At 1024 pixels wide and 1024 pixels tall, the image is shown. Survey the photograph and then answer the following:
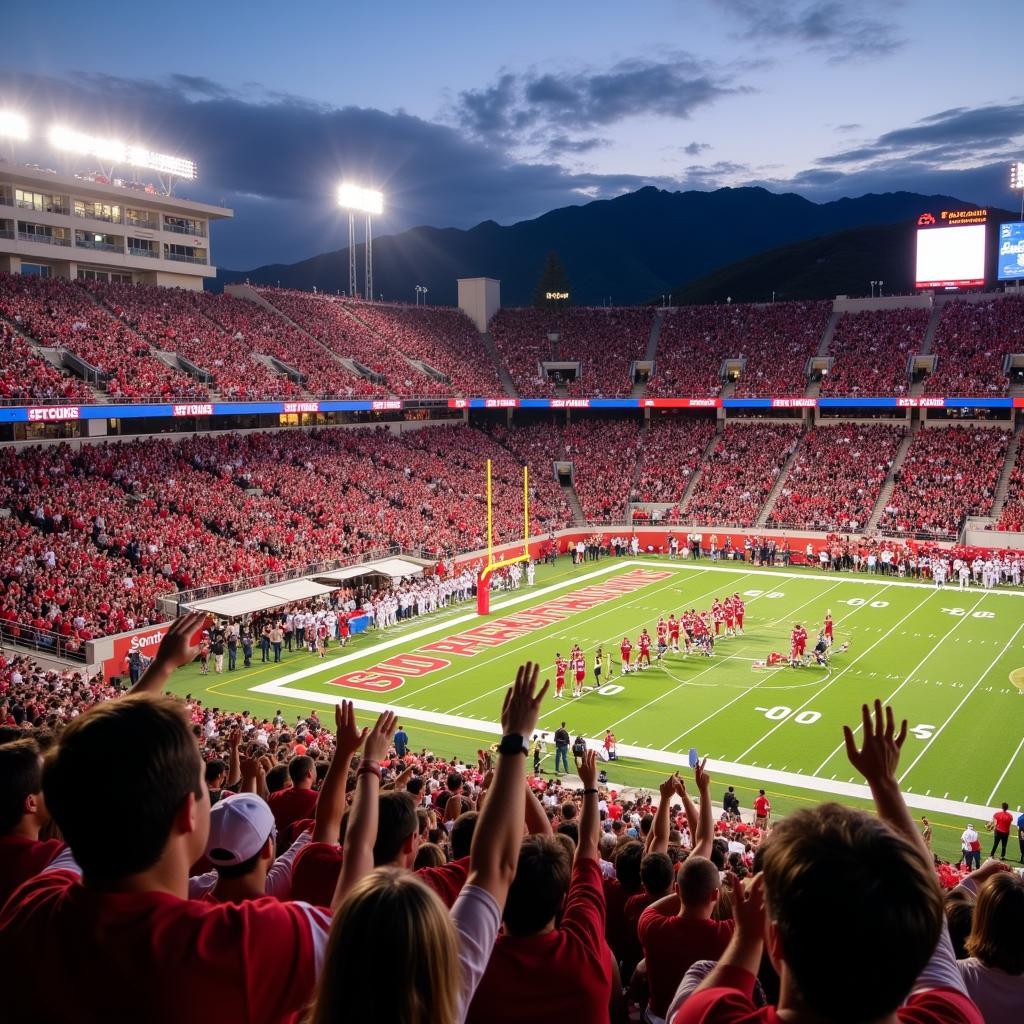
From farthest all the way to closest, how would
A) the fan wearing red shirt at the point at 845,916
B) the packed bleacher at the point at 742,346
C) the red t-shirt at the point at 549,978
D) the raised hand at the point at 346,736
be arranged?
the packed bleacher at the point at 742,346
the raised hand at the point at 346,736
the red t-shirt at the point at 549,978
the fan wearing red shirt at the point at 845,916

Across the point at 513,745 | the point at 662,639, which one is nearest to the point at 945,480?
the point at 662,639

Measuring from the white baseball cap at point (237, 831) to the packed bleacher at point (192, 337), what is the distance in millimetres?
35556

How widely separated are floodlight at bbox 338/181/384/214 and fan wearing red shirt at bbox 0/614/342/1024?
55182 millimetres

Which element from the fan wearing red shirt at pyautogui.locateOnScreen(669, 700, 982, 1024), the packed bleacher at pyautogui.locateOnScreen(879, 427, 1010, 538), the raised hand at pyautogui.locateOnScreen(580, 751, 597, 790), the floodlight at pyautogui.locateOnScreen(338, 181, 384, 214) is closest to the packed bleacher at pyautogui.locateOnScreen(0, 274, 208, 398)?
the floodlight at pyautogui.locateOnScreen(338, 181, 384, 214)

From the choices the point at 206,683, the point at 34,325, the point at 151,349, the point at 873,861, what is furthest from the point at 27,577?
the point at 873,861

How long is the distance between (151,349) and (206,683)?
1658 centimetres

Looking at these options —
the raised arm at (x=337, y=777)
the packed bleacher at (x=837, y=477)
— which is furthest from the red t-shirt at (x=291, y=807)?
the packed bleacher at (x=837, y=477)

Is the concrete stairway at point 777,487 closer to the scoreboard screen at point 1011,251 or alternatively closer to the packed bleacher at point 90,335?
the scoreboard screen at point 1011,251

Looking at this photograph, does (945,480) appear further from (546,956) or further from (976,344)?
(546,956)

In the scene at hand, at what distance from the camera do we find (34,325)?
32.7 metres

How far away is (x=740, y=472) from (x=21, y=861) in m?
46.0

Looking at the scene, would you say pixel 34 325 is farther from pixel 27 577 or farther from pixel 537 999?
pixel 537 999

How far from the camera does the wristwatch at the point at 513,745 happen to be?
280 centimetres

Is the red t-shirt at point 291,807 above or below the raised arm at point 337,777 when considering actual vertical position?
below
